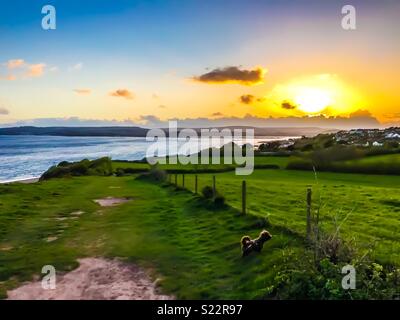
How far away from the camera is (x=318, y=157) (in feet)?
188

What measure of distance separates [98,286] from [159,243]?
14.9 feet

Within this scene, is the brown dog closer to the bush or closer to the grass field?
the grass field

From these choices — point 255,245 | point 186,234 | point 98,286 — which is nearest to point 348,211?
point 186,234

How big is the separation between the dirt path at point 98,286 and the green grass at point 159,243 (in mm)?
476

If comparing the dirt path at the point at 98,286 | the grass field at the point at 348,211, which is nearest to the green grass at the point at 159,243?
the dirt path at the point at 98,286

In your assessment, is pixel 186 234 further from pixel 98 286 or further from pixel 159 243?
pixel 98 286

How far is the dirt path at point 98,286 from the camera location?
998 centimetres

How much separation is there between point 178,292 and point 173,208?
13701 millimetres

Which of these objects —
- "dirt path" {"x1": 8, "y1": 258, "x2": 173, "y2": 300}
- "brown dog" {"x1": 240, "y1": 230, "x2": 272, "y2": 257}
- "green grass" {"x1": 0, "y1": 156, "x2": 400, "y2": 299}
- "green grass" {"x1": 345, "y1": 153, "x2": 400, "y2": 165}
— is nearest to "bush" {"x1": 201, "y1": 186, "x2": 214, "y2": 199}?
"green grass" {"x1": 0, "y1": 156, "x2": 400, "y2": 299}

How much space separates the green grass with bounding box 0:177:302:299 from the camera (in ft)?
35.2

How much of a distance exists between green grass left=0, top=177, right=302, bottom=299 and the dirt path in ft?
1.56

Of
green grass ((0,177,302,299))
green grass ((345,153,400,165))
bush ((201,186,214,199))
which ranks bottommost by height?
green grass ((0,177,302,299))

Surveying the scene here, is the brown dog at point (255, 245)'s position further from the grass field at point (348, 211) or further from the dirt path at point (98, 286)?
the dirt path at point (98, 286)

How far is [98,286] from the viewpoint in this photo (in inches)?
422
